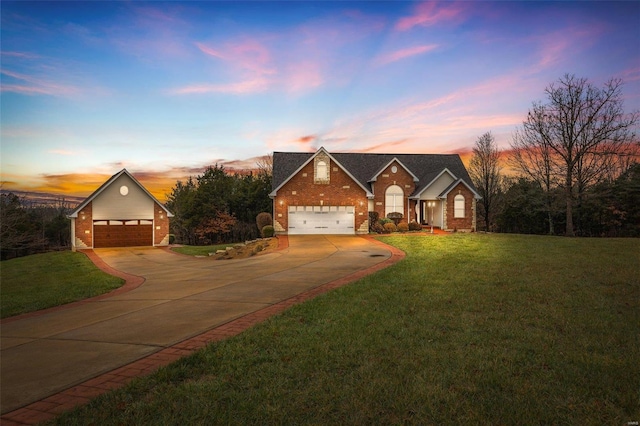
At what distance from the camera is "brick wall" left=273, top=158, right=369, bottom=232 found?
32.2 meters

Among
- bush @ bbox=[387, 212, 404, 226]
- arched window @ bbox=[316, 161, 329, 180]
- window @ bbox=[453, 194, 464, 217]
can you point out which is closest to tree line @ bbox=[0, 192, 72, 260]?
arched window @ bbox=[316, 161, 329, 180]

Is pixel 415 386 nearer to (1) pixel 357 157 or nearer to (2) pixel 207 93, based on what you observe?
(2) pixel 207 93

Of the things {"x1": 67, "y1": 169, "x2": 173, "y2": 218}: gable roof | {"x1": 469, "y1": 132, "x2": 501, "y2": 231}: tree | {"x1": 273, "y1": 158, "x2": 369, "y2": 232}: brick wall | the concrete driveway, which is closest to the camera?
the concrete driveway

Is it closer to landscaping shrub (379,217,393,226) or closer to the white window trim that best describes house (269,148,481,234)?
the white window trim

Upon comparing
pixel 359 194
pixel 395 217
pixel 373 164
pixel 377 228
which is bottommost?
pixel 377 228

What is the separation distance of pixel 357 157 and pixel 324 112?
1373cm

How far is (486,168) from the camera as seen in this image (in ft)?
145


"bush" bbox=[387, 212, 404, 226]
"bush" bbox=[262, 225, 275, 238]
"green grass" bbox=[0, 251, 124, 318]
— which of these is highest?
"bush" bbox=[387, 212, 404, 226]

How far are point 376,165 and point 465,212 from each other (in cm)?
966

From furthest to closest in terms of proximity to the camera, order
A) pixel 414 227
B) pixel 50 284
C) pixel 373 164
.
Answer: pixel 373 164 < pixel 414 227 < pixel 50 284

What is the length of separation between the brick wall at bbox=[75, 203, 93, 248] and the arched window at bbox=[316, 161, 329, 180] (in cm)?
1858

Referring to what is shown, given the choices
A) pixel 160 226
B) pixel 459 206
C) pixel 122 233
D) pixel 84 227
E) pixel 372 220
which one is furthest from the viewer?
pixel 459 206

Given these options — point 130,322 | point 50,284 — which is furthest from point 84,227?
point 130,322

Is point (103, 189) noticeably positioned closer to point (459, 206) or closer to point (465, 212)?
point (459, 206)
